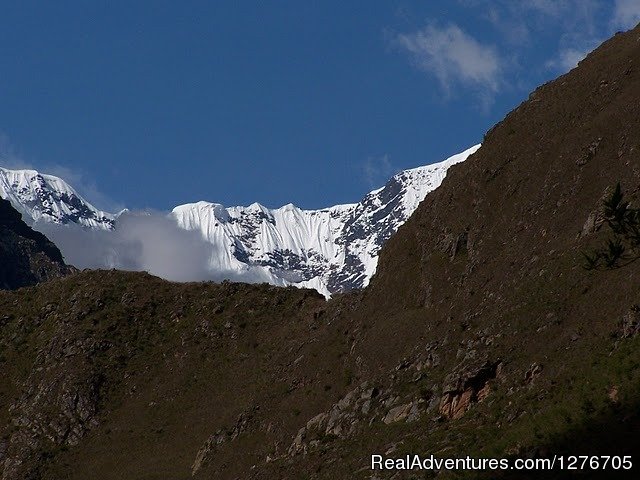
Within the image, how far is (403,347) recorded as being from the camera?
3041 inches

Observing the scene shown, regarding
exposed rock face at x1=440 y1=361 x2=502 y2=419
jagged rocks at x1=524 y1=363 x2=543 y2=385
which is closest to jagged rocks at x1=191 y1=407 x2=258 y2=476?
exposed rock face at x1=440 y1=361 x2=502 y2=419

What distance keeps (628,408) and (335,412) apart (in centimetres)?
3154

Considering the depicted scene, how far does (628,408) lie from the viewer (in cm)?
4444

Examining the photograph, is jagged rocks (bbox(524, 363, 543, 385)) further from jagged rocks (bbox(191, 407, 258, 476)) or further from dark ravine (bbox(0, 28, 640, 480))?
jagged rocks (bbox(191, 407, 258, 476))

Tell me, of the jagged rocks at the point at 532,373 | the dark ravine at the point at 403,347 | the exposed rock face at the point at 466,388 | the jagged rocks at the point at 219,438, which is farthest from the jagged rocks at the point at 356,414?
the jagged rocks at the point at 219,438

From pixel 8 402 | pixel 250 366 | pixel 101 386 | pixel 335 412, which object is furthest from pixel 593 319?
pixel 8 402

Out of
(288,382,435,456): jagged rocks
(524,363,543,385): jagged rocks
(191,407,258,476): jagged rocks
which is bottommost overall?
(524,363,543,385): jagged rocks

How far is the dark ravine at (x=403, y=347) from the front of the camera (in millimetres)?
54781

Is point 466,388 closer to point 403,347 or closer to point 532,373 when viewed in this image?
point 532,373

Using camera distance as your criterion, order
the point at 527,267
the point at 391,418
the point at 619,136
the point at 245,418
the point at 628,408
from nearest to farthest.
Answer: the point at 628,408 < the point at 391,418 < the point at 527,267 < the point at 619,136 < the point at 245,418

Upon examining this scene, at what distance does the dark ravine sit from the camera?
180ft

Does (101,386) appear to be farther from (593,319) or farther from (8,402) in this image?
(593,319)

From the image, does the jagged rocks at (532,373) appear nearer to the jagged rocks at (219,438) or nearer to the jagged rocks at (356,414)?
the jagged rocks at (356,414)

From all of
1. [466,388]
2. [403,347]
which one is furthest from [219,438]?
[466,388]
